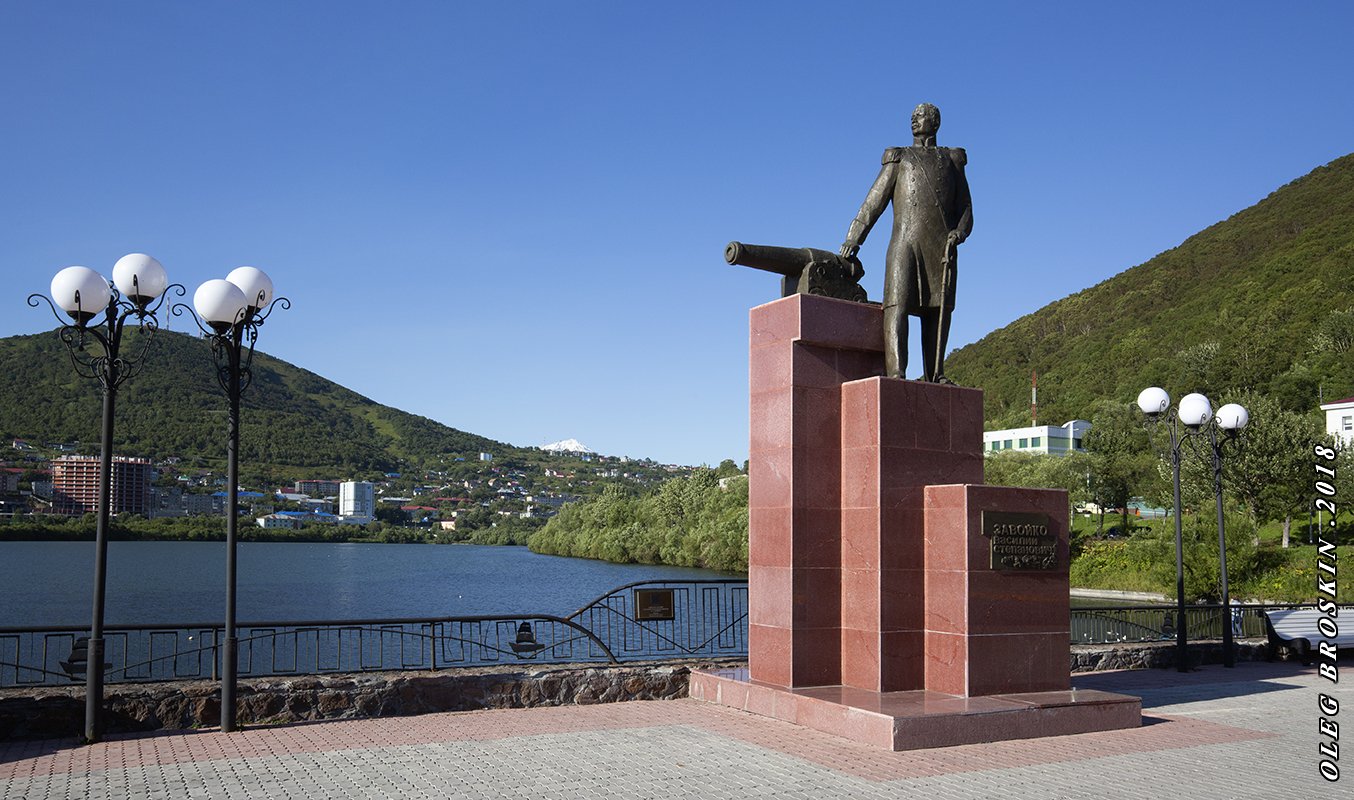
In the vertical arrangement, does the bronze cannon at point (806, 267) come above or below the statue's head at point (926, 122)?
below

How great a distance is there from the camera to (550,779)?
6.82 meters

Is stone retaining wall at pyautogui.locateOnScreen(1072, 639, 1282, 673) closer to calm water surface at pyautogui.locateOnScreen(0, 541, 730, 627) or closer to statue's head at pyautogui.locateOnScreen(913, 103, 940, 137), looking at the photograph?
statue's head at pyautogui.locateOnScreen(913, 103, 940, 137)

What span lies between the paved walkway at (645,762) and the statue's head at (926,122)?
5.41 meters

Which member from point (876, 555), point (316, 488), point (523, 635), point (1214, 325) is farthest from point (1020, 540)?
point (316, 488)

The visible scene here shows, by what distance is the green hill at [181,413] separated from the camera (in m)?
92.8

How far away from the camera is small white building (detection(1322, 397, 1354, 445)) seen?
55.8 meters

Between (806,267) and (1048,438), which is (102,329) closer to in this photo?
(806,267)

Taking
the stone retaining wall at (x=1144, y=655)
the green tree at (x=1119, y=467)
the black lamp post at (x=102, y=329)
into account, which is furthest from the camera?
the green tree at (x=1119, y=467)

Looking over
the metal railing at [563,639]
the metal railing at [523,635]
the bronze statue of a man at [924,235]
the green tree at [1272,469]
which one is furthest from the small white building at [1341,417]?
the bronze statue of a man at [924,235]

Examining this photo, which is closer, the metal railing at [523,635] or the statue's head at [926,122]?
the metal railing at [523,635]

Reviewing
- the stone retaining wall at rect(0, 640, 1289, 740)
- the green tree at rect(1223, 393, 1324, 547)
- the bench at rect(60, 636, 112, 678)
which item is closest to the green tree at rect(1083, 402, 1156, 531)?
the green tree at rect(1223, 393, 1324, 547)

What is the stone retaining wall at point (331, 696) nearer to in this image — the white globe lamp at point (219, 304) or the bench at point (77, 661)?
the bench at point (77, 661)

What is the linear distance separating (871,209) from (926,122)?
950 millimetres

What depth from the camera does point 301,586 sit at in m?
53.3
